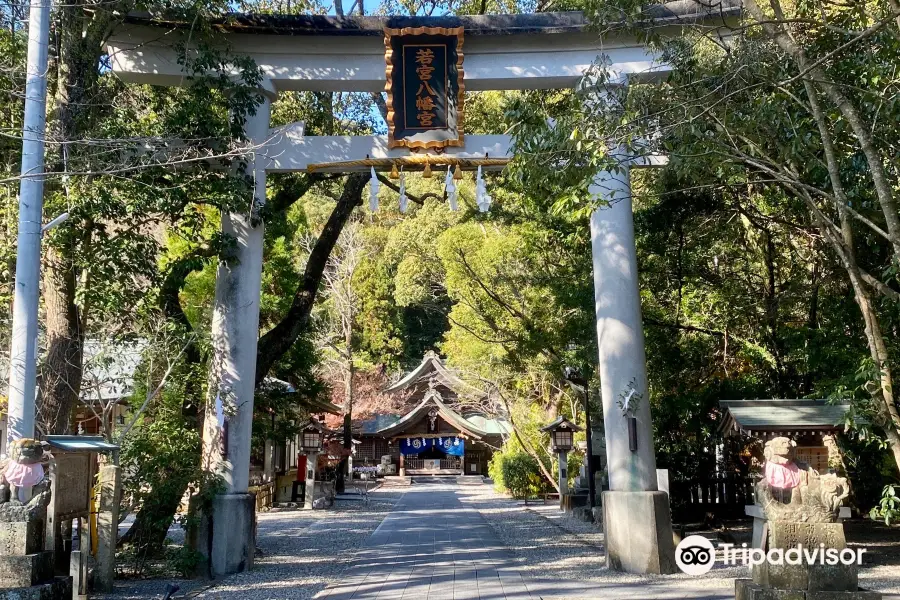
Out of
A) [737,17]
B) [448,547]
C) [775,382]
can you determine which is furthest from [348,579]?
[737,17]

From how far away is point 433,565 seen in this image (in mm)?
10766

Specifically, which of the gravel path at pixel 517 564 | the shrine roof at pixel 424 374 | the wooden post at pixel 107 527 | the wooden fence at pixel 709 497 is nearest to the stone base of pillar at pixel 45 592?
the gravel path at pixel 517 564

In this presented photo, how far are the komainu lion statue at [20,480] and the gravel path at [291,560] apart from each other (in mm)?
2106

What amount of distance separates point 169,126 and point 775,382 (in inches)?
382

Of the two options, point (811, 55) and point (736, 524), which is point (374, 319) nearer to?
point (736, 524)

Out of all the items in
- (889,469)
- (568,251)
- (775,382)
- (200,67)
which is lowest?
(889,469)

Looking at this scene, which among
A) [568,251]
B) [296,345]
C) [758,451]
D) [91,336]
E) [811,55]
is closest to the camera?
[811,55]

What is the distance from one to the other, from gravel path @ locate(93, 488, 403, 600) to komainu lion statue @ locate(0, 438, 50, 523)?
2.11 meters

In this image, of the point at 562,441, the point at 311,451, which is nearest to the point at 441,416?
the point at 311,451

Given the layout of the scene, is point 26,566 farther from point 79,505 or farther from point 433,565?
point 433,565

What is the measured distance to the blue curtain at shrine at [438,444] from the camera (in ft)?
126

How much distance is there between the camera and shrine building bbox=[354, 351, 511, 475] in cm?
3647

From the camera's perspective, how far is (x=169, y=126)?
379 inches
